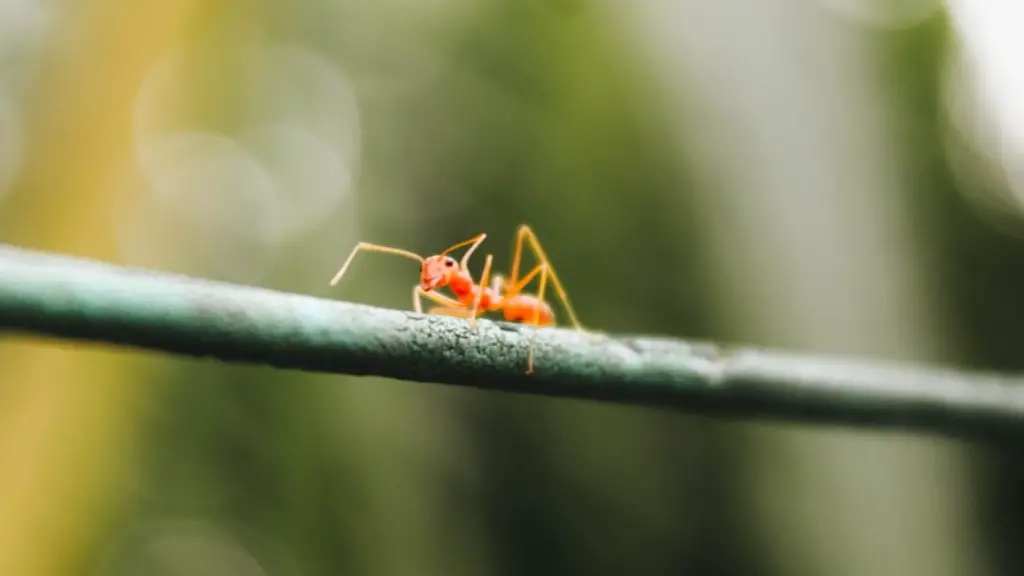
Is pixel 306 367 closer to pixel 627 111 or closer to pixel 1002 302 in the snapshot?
pixel 627 111

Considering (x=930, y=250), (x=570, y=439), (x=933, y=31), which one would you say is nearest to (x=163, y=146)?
(x=570, y=439)

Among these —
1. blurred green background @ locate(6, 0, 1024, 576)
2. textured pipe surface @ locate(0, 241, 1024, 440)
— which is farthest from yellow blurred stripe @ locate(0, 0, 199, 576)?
textured pipe surface @ locate(0, 241, 1024, 440)

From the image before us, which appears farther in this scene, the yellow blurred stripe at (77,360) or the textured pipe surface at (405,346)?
the yellow blurred stripe at (77,360)

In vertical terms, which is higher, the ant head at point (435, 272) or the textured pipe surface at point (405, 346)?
the ant head at point (435, 272)

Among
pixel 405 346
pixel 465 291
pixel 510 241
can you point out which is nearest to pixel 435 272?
pixel 465 291

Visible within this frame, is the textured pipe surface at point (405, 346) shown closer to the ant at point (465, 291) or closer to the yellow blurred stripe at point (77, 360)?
the ant at point (465, 291)

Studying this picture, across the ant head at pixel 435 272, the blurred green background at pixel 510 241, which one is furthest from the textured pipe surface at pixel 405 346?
the blurred green background at pixel 510 241

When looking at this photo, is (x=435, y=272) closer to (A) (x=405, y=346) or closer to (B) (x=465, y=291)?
(B) (x=465, y=291)

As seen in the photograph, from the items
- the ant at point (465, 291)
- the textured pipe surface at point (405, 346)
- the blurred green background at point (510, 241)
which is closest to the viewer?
the textured pipe surface at point (405, 346)
